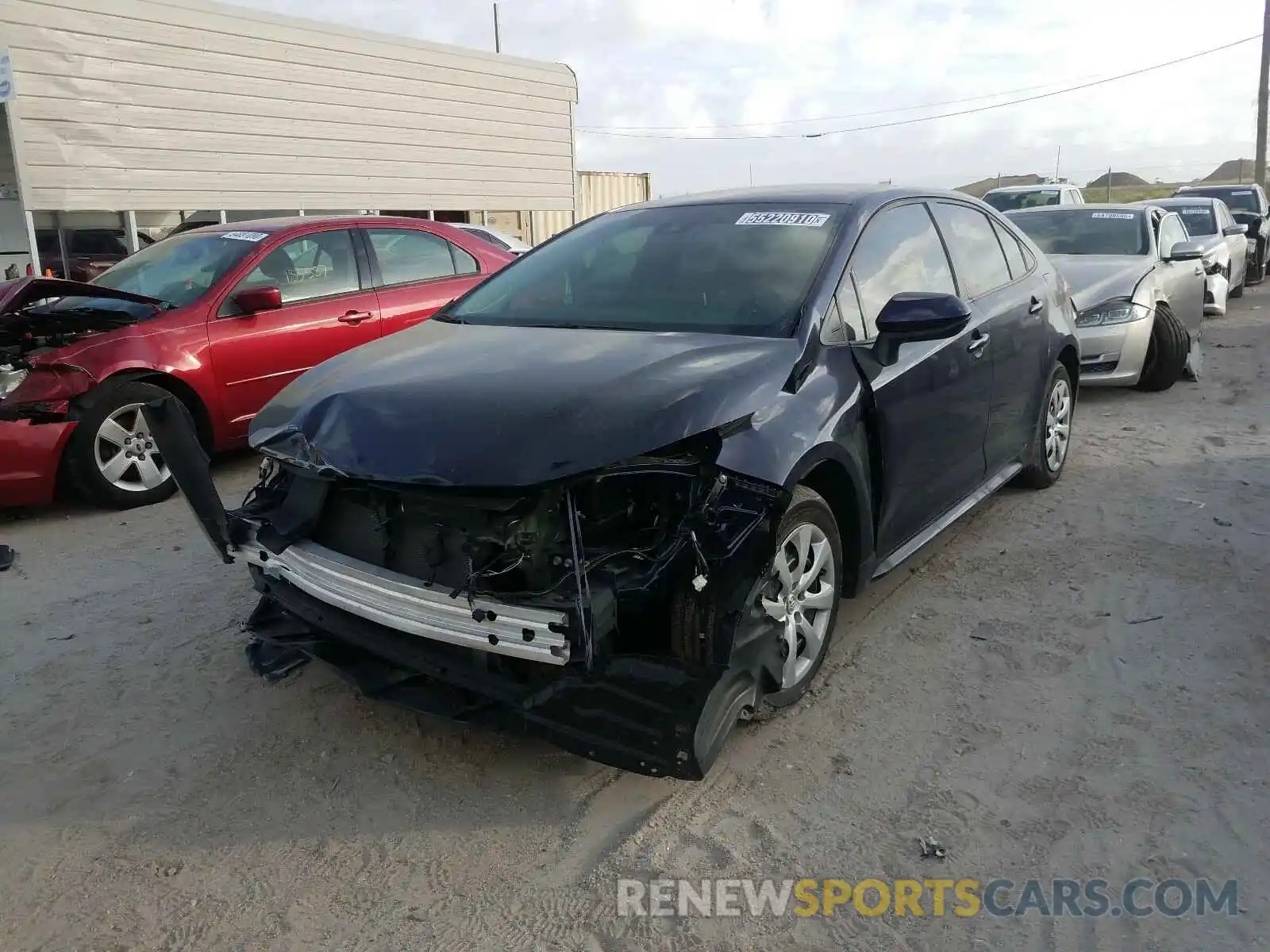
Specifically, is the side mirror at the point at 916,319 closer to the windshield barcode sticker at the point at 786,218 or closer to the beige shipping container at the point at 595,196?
the windshield barcode sticker at the point at 786,218

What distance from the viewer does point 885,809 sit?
2.80 meters

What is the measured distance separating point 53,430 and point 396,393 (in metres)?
3.32

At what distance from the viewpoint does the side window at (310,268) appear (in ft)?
20.7

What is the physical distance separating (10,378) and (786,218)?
426 cm

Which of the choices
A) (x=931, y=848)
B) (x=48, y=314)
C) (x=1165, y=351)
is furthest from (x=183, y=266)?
(x=1165, y=351)

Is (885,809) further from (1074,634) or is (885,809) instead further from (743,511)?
(1074,634)

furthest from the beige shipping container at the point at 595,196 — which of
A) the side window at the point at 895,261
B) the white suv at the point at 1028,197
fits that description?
the side window at the point at 895,261

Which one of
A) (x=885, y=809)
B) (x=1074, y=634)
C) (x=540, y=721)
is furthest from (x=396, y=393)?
(x=1074, y=634)

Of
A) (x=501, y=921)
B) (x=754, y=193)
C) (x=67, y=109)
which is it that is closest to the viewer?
(x=501, y=921)

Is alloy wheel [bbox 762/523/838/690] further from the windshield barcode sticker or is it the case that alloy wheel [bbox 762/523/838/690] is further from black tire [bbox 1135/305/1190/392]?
black tire [bbox 1135/305/1190/392]

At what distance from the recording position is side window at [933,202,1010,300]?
Result: 449 cm

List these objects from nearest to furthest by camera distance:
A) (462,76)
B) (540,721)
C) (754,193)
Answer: (540,721) → (754,193) → (462,76)

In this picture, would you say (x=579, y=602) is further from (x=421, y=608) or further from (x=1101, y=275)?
(x=1101, y=275)

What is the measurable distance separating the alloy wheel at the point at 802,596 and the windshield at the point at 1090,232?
707cm
